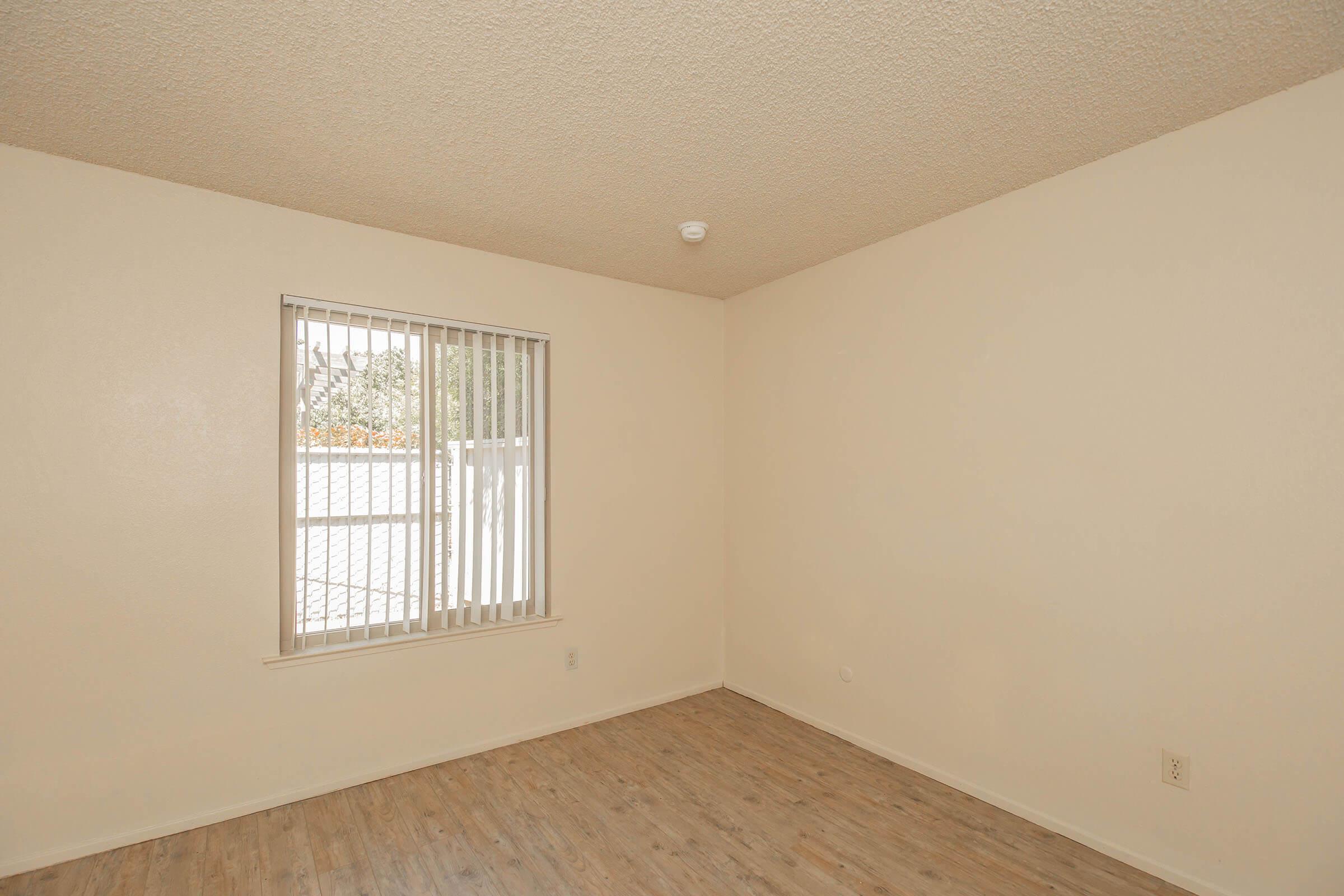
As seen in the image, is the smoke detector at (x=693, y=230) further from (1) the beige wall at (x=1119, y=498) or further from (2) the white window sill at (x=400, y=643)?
(2) the white window sill at (x=400, y=643)

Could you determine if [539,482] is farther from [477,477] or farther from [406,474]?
[406,474]

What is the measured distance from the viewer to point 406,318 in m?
3.13

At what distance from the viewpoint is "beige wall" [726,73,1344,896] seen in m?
1.99

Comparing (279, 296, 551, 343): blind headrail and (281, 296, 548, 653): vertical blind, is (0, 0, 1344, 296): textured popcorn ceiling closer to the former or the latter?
(279, 296, 551, 343): blind headrail

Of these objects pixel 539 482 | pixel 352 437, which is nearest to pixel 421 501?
pixel 352 437

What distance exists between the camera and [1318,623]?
1954 millimetres


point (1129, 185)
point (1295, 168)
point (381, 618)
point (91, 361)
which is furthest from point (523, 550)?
point (1295, 168)

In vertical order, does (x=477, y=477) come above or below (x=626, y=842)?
above

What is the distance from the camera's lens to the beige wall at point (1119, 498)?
1.99 meters

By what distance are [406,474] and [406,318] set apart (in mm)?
774

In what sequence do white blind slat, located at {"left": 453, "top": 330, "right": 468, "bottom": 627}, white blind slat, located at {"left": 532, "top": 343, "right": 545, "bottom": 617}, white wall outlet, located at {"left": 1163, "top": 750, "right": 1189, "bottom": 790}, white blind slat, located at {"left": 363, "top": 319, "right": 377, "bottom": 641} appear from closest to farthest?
white wall outlet, located at {"left": 1163, "top": 750, "right": 1189, "bottom": 790}
white blind slat, located at {"left": 363, "top": 319, "right": 377, "bottom": 641}
white blind slat, located at {"left": 453, "top": 330, "right": 468, "bottom": 627}
white blind slat, located at {"left": 532, "top": 343, "right": 545, "bottom": 617}

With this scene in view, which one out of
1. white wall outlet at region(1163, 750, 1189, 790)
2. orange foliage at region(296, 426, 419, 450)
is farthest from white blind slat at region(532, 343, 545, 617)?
white wall outlet at region(1163, 750, 1189, 790)

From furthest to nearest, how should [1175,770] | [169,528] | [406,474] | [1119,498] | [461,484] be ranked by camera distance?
1. [461,484]
2. [406,474]
3. [169,528]
4. [1119,498]
5. [1175,770]

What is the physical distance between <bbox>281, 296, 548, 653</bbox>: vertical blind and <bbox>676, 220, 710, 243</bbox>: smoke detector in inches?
40.3
